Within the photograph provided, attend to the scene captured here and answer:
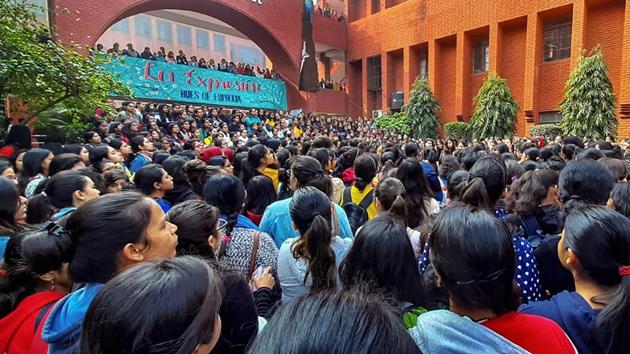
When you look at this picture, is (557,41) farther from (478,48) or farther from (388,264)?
(388,264)

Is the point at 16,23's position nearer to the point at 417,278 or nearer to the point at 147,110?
the point at 147,110

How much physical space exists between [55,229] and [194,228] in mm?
505

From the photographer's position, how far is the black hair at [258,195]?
9.73ft

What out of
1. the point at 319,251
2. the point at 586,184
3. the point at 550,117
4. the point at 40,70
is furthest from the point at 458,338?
the point at 550,117

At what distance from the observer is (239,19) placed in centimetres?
1745

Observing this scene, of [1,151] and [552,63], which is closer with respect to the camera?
[1,151]

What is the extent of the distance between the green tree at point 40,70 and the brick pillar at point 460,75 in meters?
15.5

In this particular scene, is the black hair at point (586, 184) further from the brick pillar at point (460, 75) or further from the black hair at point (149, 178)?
the brick pillar at point (460, 75)

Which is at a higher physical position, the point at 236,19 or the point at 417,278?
A: the point at 236,19

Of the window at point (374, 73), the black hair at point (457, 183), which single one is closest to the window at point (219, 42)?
the window at point (374, 73)

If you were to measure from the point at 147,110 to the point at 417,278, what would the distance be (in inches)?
456

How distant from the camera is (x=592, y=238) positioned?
1328 millimetres

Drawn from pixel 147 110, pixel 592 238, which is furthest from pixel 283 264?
pixel 147 110

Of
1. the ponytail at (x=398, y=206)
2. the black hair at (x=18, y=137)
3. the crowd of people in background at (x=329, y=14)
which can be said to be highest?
the crowd of people in background at (x=329, y=14)
